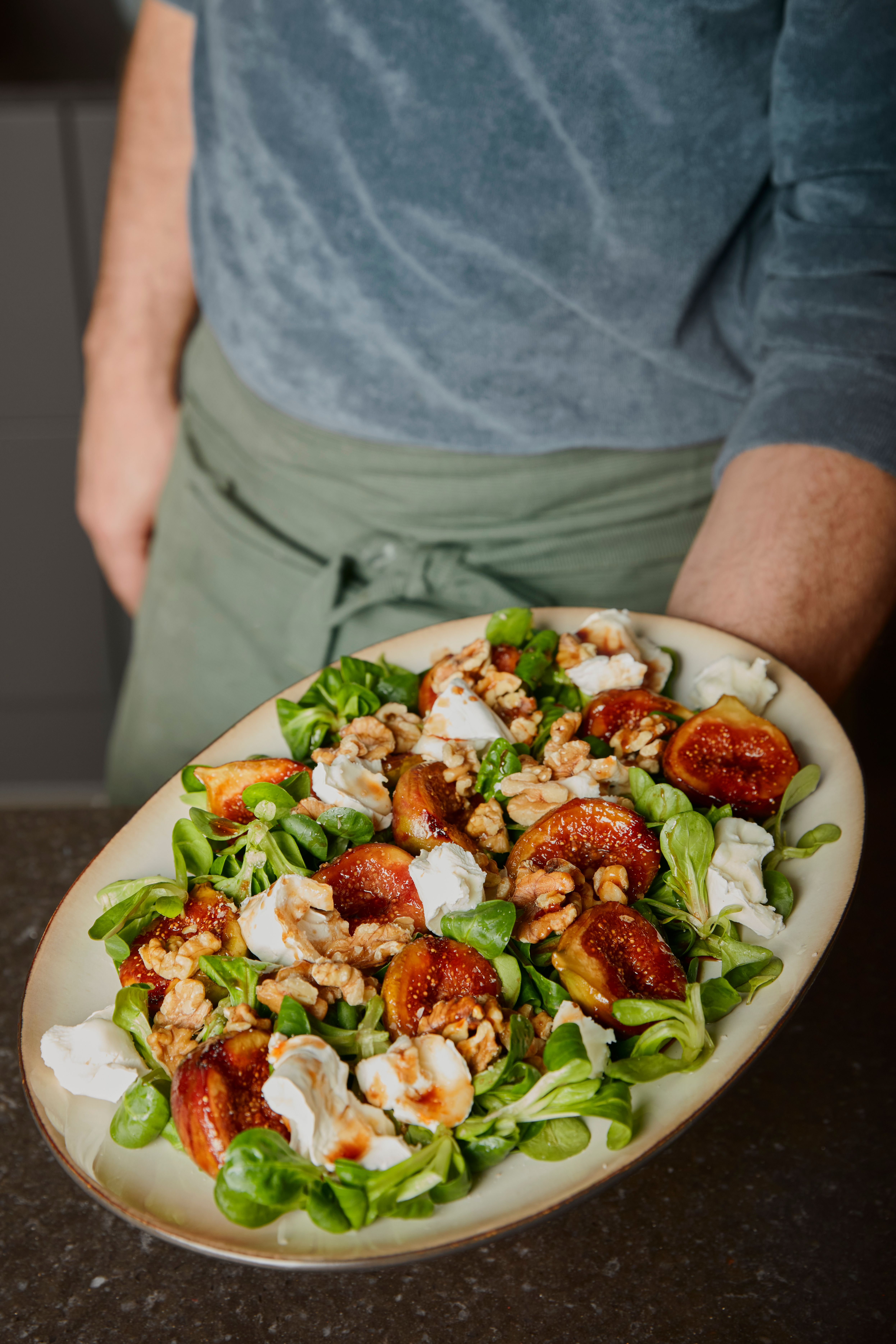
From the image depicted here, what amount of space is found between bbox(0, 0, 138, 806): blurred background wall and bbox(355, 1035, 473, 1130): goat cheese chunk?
7.38ft

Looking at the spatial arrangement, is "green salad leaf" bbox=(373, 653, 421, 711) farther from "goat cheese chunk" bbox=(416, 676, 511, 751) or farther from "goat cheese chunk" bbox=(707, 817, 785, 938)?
"goat cheese chunk" bbox=(707, 817, 785, 938)

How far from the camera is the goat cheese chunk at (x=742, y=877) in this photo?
62 centimetres

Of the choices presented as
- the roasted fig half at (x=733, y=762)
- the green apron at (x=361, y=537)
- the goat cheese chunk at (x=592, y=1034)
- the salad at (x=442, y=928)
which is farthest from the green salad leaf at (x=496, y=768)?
the green apron at (x=361, y=537)

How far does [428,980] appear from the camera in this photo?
1.95ft

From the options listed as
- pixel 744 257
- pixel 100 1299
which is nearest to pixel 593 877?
pixel 100 1299

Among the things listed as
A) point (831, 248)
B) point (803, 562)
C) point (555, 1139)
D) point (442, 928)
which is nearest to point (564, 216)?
point (831, 248)

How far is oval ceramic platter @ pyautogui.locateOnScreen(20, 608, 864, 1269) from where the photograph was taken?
19.3 inches

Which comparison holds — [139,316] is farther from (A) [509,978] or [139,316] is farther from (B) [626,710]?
(A) [509,978]

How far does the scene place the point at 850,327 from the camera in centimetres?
101

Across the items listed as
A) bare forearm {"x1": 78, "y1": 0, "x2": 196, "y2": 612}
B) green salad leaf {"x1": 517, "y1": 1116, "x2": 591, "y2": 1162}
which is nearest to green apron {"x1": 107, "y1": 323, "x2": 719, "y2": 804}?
bare forearm {"x1": 78, "y1": 0, "x2": 196, "y2": 612}

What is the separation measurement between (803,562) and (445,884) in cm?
51

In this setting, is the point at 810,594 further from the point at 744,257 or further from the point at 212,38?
the point at 212,38

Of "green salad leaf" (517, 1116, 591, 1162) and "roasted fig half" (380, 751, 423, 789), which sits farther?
"roasted fig half" (380, 751, 423, 789)

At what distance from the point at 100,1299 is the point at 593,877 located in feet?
1.30
